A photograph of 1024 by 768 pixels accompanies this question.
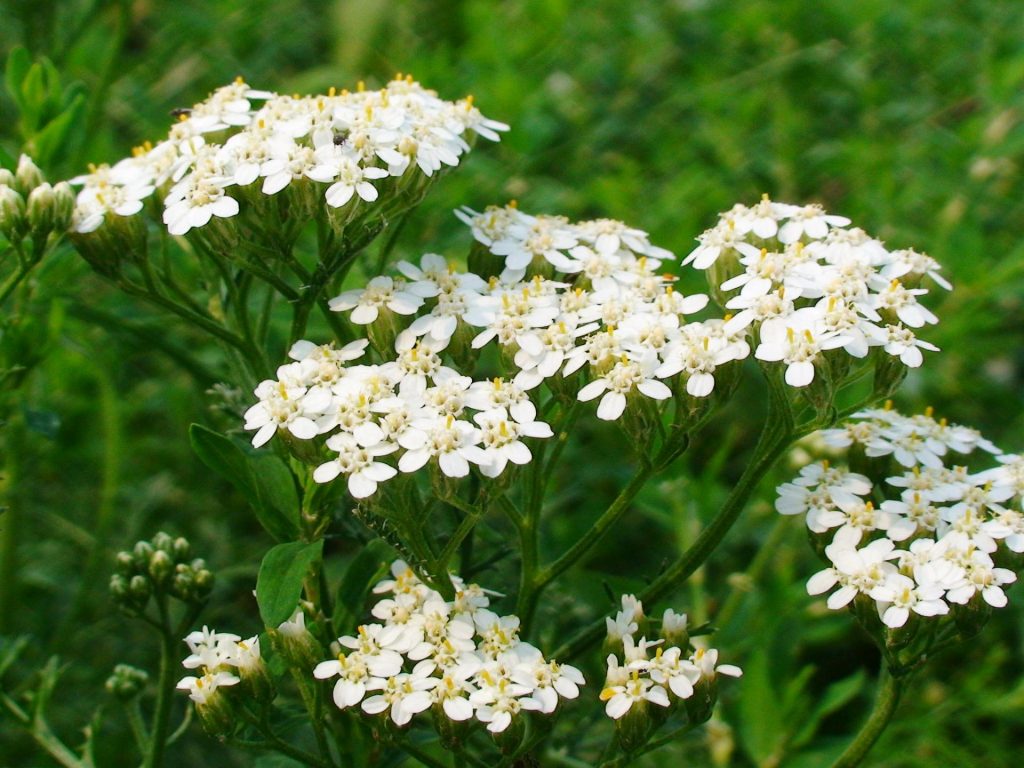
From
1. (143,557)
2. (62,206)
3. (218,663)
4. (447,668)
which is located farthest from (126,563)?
(447,668)

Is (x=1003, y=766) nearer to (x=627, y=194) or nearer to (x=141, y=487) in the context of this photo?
(x=627, y=194)

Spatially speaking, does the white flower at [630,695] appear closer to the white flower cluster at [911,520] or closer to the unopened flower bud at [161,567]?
the white flower cluster at [911,520]

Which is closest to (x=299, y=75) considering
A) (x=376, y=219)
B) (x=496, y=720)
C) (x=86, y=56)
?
(x=86, y=56)

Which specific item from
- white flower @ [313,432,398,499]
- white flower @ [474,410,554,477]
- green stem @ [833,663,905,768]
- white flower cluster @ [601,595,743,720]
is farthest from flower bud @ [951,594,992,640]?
white flower @ [313,432,398,499]

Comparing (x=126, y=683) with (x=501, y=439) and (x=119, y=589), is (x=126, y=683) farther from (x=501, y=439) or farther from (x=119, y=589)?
(x=501, y=439)

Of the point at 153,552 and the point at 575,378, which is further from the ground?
the point at 575,378

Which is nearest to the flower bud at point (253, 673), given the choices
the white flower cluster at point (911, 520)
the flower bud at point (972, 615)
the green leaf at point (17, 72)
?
the white flower cluster at point (911, 520)

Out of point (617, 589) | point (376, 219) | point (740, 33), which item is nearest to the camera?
point (376, 219)

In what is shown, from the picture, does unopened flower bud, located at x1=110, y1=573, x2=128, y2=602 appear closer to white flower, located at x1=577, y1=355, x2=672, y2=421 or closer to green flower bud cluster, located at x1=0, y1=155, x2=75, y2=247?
green flower bud cluster, located at x1=0, y1=155, x2=75, y2=247
